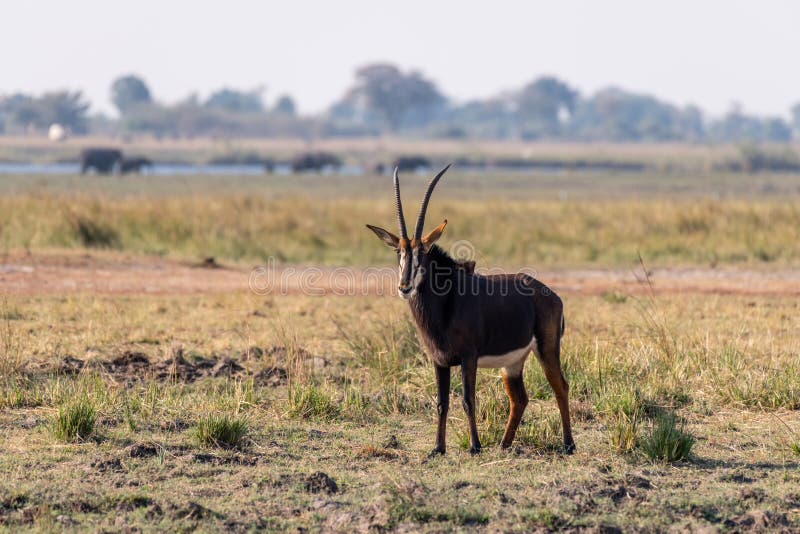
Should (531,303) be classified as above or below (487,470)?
above

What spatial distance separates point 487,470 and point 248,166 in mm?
68663

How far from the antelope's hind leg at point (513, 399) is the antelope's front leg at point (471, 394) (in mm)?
220

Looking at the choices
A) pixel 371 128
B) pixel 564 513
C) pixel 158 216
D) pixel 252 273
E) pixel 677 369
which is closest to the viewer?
pixel 564 513

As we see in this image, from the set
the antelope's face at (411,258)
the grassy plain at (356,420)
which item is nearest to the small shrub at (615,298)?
the grassy plain at (356,420)

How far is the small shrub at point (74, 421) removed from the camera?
25.9 ft

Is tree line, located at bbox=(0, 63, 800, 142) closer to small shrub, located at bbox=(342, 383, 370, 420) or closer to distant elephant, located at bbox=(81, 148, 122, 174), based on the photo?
distant elephant, located at bbox=(81, 148, 122, 174)

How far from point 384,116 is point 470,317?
142 m

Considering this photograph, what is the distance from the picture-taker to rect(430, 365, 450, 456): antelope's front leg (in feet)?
24.9

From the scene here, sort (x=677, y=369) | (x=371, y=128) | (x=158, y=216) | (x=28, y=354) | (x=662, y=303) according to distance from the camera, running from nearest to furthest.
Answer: (x=677, y=369) < (x=28, y=354) < (x=662, y=303) < (x=158, y=216) < (x=371, y=128)

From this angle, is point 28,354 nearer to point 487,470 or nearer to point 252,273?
point 487,470

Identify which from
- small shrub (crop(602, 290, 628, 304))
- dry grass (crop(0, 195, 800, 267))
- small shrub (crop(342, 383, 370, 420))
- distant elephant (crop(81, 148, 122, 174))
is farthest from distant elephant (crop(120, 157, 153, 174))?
Result: small shrub (crop(342, 383, 370, 420))

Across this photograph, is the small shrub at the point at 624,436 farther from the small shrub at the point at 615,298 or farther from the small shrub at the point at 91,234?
the small shrub at the point at 91,234

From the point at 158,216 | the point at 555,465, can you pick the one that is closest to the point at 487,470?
the point at 555,465

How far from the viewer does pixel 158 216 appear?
70.7 ft
